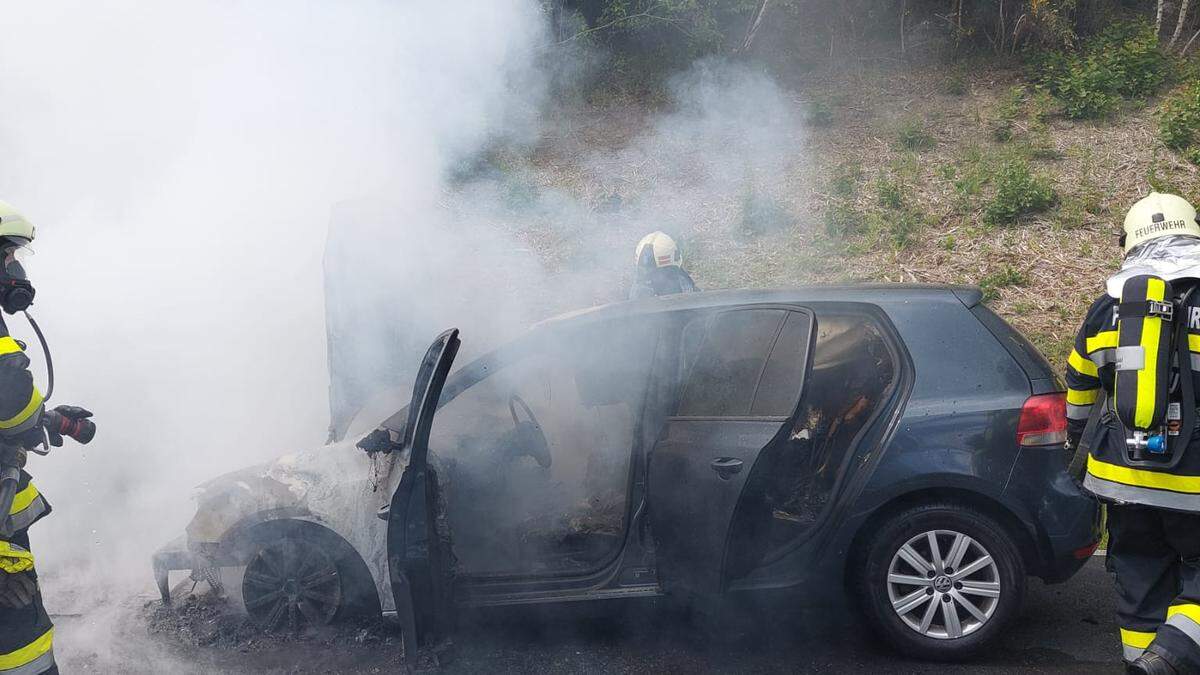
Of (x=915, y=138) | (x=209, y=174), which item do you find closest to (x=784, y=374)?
(x=209, y=174)

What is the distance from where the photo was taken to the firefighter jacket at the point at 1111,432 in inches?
118

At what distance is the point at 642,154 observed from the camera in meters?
10.3

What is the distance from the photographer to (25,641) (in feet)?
10.9

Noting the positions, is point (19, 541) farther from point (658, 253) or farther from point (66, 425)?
point (658, 253)

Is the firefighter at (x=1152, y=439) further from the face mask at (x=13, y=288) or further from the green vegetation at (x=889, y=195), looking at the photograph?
the green vegetation at (x=889, y=195)

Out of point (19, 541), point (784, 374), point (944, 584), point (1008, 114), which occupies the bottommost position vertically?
point (944, 584)

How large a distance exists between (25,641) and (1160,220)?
422 cm

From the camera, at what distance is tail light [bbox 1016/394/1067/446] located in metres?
3.77

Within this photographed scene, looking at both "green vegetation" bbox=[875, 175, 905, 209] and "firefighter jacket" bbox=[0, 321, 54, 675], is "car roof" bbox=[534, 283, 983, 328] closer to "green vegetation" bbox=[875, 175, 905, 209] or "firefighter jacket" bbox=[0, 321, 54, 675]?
"firefighter jacket" bbox=[0, 321, 54, 675]

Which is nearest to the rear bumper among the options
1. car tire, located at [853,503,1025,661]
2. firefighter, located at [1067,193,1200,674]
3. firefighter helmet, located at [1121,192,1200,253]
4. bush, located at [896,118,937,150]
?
car tire, located at [853,503,1025,661]

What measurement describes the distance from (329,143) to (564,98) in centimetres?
344

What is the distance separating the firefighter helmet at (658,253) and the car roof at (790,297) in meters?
2.31

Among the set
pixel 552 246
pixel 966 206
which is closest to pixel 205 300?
pixel 552 246

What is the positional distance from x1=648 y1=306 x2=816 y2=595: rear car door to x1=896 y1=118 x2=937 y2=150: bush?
697cm
